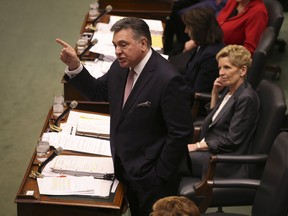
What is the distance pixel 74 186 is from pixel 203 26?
1751mm

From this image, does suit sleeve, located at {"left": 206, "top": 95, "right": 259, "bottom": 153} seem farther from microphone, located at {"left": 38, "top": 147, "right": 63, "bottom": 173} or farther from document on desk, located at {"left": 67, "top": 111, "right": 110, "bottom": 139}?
microphone, located at {"left": 38, "top": 147, "right": 63, "bottom": 173}

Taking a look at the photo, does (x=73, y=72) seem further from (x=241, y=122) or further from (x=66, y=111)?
(x=241, y=122)

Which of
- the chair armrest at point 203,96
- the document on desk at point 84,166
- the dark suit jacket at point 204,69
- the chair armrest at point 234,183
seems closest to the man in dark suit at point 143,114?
the document on desk at point 84,166

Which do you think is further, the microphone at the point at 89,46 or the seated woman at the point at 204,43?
the microphone at the point at 89,46

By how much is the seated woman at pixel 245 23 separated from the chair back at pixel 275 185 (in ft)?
6.06

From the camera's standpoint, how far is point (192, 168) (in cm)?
384

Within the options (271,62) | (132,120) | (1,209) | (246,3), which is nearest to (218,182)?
(132,120)

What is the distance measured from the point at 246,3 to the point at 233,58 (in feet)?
4.85

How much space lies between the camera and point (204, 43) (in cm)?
446

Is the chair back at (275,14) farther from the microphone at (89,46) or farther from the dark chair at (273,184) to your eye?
the dark chair at (273,184)

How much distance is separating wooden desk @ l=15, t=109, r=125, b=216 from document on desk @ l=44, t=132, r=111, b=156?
44cm

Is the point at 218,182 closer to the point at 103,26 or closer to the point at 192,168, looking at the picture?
the point at 192,168

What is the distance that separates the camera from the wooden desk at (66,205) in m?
3.16

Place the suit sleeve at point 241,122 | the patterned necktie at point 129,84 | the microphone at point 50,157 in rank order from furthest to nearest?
the suit sleeve at point 241,122
the microphone at point 50,157
the patterned necktie at point 129,84
